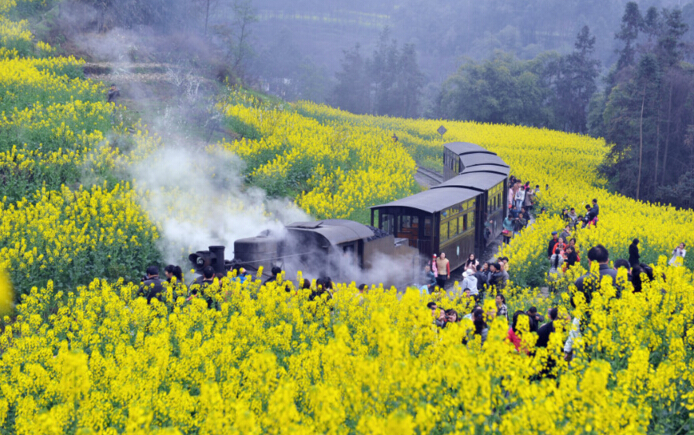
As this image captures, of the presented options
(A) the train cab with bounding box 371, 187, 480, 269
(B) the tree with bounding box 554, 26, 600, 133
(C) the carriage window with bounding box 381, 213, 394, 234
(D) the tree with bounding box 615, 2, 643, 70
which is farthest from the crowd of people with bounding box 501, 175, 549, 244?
(B) the tree with bounding box 554, 26, 600, 133

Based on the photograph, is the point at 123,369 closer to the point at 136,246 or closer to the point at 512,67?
the point at 136,246

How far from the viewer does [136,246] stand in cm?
1448

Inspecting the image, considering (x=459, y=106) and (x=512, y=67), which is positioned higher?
(x=512, y=67)

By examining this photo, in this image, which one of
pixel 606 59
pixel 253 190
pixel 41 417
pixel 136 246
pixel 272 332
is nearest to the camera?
pixel 41 417

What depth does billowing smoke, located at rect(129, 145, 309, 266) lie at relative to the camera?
15305mm

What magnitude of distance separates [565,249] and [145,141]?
1498 centimetres

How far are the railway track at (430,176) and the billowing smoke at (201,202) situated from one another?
53.7 feet

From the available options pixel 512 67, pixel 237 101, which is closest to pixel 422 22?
pixel 512 67

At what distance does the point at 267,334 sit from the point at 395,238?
8888 millimetres

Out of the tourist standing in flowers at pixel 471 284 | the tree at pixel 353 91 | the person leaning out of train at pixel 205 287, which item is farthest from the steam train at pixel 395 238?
the tree at pixel 353 91

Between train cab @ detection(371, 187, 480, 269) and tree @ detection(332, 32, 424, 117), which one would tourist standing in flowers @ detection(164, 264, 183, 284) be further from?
tree @ detection(332, 32, 424, 117)

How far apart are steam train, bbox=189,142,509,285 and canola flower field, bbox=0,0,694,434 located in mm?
1236

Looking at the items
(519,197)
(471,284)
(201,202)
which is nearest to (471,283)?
(471,284)

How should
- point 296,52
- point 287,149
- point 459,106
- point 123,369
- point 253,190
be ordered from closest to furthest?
point 123,369
point 253,190
point 287,149
point 459,106
point 296,52
